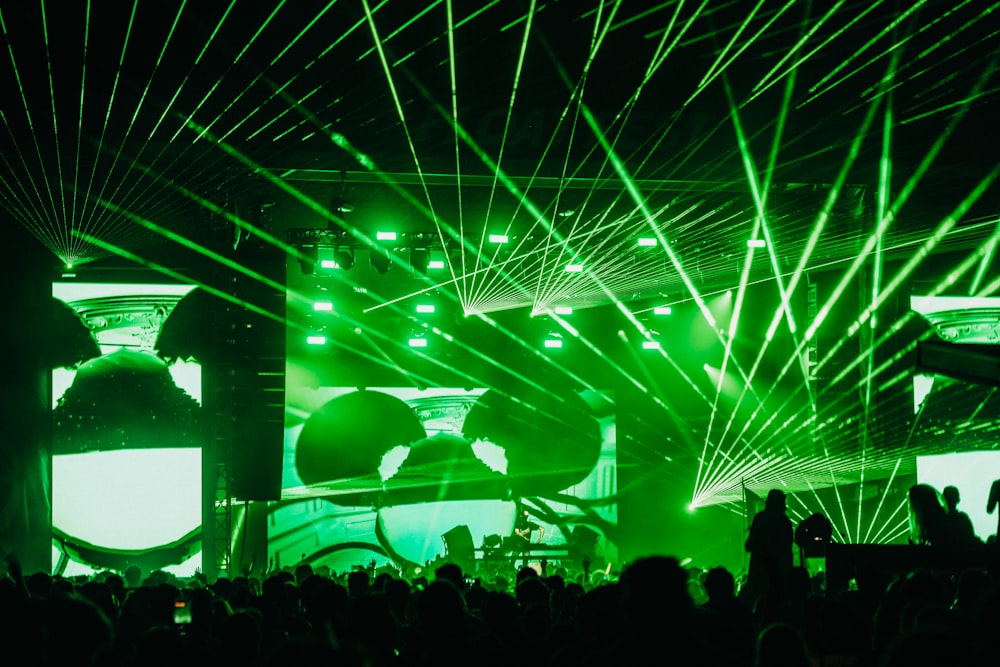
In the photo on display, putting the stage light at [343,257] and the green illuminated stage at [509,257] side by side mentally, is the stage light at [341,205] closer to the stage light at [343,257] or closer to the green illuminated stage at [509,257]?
the green illuminated stage at [509,257]

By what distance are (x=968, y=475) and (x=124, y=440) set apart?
1336 centimetres

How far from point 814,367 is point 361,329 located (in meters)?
7.46

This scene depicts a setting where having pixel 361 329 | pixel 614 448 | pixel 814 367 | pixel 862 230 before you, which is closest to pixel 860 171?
pixel 862 230

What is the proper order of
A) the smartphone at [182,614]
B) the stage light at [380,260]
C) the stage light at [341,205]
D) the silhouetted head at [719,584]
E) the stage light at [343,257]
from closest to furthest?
the silhouetted head at [719,584] < the smartphone at [182,614] < the stage light at [341,205] < the stage light at [343,257] < the stage light at [380,260]

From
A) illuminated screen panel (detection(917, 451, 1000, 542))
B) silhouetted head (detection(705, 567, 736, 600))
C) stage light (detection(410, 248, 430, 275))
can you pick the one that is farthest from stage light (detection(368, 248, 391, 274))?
silhouetted head (detection(705, 567, 736, 600))

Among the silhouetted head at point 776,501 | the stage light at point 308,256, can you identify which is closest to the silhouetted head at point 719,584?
the silhouetted head at point 776,501

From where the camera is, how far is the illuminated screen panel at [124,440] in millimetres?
14211

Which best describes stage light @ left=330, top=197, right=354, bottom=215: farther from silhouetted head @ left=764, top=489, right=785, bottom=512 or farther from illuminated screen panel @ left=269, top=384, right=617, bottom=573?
silhouetted head @ left=764, top=489, right=785, bottom=512

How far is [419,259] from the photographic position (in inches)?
541

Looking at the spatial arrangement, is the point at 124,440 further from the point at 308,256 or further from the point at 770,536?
the point at 770,536

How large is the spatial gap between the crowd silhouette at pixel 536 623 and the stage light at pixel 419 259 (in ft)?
22.8

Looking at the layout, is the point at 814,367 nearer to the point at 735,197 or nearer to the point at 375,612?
the point at 735,197

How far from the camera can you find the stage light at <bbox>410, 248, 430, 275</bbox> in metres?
13.7

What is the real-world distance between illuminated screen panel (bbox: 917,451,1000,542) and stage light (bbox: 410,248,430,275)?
8.47 metres
